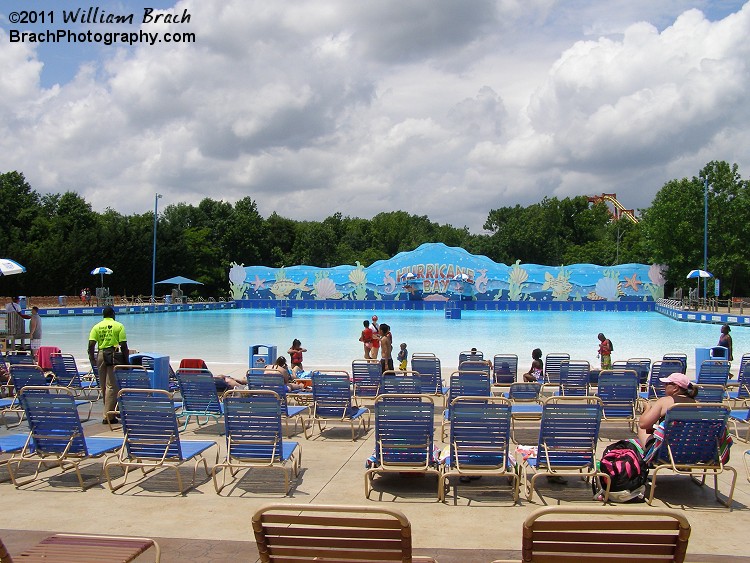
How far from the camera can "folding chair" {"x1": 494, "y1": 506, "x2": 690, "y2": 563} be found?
2758 millimetres

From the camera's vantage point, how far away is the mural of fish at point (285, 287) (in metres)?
Result: 54.0

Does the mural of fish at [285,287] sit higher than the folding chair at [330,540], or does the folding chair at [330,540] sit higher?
the mural of fish at [285,287]

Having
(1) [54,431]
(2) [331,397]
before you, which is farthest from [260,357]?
(1) [54,431]

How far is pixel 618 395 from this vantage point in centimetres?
831

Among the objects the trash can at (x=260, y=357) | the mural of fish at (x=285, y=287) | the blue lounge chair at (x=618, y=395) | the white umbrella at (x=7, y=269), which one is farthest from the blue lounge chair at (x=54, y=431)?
the mural of fish at (x=285, y=287)

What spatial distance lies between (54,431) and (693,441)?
18.2 feet

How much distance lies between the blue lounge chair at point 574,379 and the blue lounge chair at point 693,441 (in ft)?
12.7

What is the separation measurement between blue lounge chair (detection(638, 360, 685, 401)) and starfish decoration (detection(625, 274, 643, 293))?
43501 millimetres

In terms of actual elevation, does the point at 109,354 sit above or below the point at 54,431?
above

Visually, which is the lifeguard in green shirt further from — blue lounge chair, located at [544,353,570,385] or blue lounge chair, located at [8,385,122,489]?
blue lounge chair, located at [544,353,570,385]

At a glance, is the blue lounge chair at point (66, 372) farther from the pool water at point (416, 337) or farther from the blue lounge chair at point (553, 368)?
the blue lounge chair at point (553, 368)

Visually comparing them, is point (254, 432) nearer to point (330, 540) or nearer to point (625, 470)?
point (625, 470)

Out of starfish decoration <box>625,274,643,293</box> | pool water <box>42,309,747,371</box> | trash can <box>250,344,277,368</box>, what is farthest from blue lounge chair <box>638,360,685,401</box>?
starfish decoration <box>625,274,643,293</box>

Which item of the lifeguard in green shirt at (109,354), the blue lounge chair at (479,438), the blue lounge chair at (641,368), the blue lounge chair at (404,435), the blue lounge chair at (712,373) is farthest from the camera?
the blue lounge chair at (641,368)
